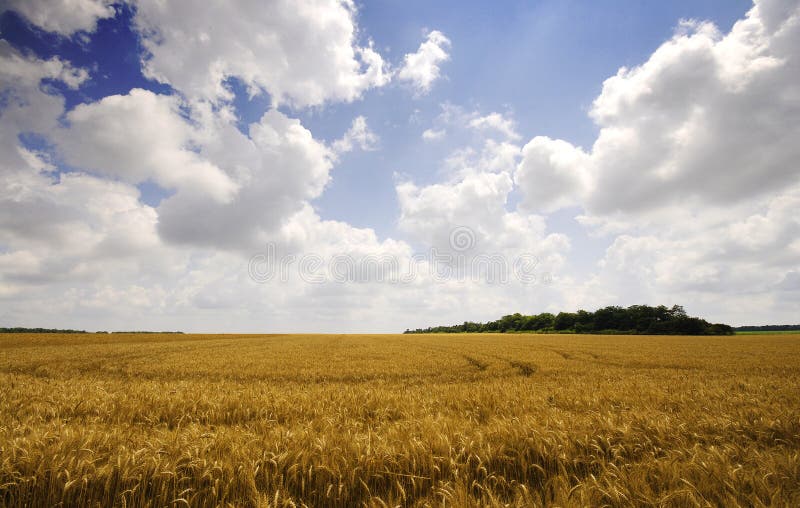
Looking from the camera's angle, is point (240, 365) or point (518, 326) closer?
point (240, 365)

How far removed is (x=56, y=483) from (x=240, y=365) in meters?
17.9

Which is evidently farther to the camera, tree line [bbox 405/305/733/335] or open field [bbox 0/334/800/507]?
tree line [bbox 405/305/733/335]

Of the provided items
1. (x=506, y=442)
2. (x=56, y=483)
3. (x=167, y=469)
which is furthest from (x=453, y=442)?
(x=56, y=483)

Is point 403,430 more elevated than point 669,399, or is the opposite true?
point 403,430

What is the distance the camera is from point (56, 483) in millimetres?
3432

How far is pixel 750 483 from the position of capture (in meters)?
3.29

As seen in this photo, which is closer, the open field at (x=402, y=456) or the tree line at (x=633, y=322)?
the open field at (x=402, y=456)

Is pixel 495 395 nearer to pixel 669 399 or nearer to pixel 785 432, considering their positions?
pixel 669 399

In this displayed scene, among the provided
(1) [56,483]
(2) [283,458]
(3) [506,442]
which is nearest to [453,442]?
(3) [506,442]

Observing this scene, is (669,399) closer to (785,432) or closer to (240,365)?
(785,432)

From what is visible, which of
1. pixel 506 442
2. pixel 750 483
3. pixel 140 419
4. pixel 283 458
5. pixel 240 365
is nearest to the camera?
pixel 750 483

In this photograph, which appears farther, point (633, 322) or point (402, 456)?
point (633, 322)

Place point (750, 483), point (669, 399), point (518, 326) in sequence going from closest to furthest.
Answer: point (750, 483)
point (669, 399)
point (518, 326)

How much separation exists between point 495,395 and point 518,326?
179 meters
